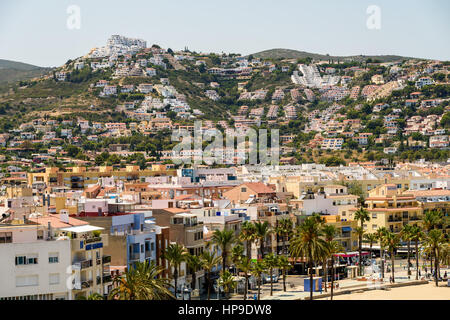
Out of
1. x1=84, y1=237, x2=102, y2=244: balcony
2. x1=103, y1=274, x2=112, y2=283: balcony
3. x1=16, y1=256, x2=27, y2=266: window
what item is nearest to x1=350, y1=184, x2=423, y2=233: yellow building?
x1=103, y1=274, x2=112, y2=283: balcony

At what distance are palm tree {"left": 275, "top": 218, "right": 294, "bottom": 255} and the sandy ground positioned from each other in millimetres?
9874

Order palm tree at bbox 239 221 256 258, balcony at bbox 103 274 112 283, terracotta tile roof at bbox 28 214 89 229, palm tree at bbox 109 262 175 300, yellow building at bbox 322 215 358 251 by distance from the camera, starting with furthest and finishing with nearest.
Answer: yellow building at bbox 322 215 358 251 < palm tree at bbox 239 221 256 258 < balcony at bbox 103 274 112 283 < terracotta tile roof at bbox 28 214 89 229 < palm tree at bbox 109 262 175 300

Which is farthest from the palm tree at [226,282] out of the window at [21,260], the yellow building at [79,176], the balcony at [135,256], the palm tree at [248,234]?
the yellow building at [79,176]

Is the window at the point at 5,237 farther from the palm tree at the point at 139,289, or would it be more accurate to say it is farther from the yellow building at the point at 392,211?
the yellow building at the point at 392,211

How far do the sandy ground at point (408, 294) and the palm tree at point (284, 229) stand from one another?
987 cm

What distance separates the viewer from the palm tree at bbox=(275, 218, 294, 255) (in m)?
54.0

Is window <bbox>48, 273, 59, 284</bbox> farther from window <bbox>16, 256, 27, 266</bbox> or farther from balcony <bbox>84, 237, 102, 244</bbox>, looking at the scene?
balcony <bbox>84, 237, 102, 244</bbox>

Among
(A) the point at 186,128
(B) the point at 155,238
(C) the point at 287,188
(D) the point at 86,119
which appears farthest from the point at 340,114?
(B) the point at 155,238

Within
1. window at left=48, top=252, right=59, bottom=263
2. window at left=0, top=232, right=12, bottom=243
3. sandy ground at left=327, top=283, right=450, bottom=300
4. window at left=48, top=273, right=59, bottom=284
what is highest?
window at left=0, top=232, right=12, bottom=243

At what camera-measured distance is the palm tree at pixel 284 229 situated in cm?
5400

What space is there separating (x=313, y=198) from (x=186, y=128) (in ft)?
373

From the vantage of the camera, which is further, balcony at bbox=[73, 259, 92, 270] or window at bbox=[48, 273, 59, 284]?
balcony at bbox=[73, 259, 92, 270]

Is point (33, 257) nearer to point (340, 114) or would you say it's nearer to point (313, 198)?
point (313, 198)

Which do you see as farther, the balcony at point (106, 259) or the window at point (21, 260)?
the balcony at point (106, 259)
